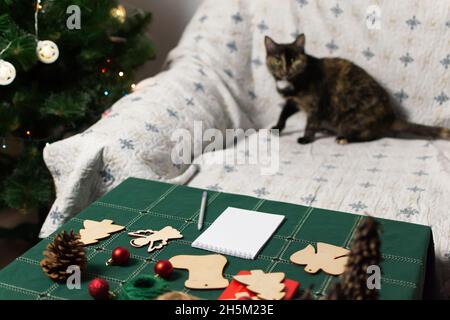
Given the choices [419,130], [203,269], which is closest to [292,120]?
[419,130]

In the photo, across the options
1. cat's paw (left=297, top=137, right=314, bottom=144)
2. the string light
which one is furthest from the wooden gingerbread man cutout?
the string light

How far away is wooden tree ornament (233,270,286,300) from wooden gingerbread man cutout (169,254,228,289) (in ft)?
0.11

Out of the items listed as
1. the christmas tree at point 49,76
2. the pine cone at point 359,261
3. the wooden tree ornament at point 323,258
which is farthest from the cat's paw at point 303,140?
the pine cone at point 359,261

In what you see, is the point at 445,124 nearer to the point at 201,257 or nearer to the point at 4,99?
the point at 201,257

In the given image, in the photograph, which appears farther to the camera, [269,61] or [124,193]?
[269,61]

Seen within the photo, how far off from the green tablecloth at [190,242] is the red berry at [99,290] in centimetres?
2

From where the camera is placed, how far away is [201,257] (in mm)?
905

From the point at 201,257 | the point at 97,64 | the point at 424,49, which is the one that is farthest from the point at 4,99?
the point at 424,49

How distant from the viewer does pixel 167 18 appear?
2357 millimetres

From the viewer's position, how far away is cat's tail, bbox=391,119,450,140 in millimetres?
1732

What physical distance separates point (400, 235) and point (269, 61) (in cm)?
94

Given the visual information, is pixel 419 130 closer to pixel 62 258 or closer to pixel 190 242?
pixel 190 242

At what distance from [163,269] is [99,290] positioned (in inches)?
4.3

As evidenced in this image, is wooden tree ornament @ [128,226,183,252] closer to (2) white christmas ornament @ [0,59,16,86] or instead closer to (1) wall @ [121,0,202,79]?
(2) white christmas ornament @ [0,59,16,86]
